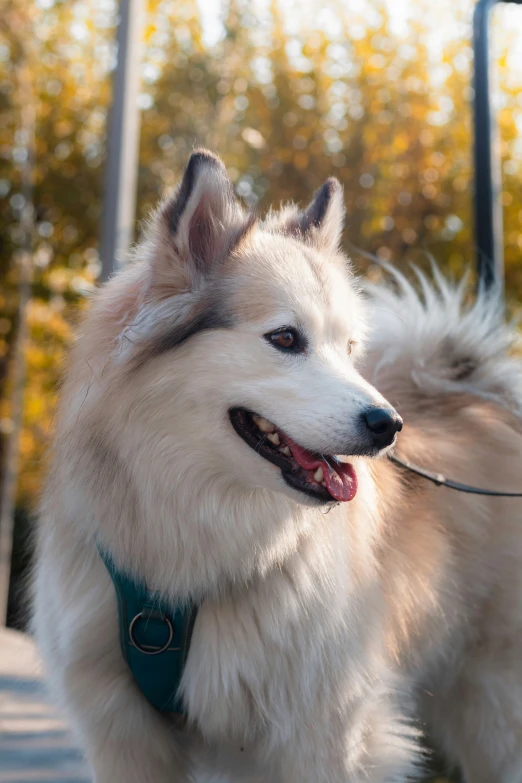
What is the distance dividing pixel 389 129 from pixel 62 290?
5543mm

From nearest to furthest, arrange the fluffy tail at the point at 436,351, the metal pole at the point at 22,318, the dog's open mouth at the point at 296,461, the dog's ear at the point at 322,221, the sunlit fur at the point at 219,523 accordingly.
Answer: the dog's open mouth at the point at 296,461 → the sunlit fur at the point at 219,523 → the dog's ear at the point at 322,221 → the fluffy tail at the point at 436,351 → the metal pole at the point at 22,318

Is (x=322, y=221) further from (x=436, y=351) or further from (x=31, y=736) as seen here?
(x=31, y=736)

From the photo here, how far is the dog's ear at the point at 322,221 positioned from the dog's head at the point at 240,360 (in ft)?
1.00

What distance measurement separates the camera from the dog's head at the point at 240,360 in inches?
97.3

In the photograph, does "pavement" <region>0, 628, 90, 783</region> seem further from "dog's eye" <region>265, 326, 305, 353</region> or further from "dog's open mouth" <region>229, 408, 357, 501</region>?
"dog's eye" <region>265, 326, 305, 353</region>

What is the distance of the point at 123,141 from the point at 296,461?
4.62 meters

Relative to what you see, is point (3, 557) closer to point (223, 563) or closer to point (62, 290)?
point (62, 290)

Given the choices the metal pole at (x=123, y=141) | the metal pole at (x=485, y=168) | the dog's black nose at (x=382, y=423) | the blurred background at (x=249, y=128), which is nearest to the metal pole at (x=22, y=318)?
the blurred background at (x=249, y=128)

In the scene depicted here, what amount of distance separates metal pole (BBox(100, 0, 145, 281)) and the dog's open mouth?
389 centimetres

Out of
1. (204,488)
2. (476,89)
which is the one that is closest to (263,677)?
(204,488)

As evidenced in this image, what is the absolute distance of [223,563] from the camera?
2.68 meters

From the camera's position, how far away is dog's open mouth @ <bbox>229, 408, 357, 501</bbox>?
249cm

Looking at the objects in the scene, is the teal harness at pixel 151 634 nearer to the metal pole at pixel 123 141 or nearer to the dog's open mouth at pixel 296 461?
the dog's open mouth at pixel 296 461

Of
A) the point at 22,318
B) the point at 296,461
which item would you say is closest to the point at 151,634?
the point at 296,461
